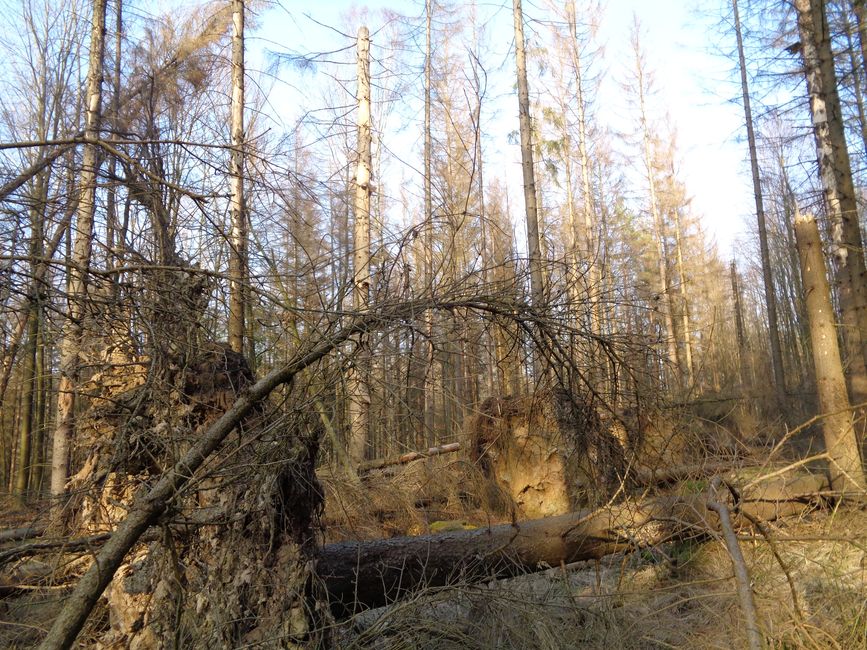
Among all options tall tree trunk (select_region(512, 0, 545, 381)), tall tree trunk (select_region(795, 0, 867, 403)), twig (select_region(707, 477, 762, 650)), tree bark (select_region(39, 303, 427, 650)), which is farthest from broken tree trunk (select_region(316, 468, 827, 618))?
tall tree trunk (select_region(512, 0, 545, 381))

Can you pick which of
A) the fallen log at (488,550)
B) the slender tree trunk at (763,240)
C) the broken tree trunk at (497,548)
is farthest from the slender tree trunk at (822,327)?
the slender tree trunk at (763,240)

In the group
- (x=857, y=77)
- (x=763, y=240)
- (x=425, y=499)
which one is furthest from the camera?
(x=763, y=240)

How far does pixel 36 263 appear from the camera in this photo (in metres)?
3.13

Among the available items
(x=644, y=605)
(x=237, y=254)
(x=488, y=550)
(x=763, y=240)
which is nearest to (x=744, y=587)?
(x=644, y=605)

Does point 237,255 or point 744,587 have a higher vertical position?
point 237,255

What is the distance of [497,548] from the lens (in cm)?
466

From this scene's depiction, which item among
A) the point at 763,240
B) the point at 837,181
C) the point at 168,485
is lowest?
the point at 168,485

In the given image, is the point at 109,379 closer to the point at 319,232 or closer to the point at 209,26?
the point at 319,232

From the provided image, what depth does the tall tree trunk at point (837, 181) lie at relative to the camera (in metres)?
7.64

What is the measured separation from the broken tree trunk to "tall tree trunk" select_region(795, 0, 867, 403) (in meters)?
3.45

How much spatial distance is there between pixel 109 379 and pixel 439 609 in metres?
2.75

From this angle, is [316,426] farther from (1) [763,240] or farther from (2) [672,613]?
(1) [763,240]

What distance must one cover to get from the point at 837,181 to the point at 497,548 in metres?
7.19

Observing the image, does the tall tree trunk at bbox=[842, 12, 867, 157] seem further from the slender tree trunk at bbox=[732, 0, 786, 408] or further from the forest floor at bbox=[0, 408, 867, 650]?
the forest floor at bbox=[0, 408, 867, 650]
